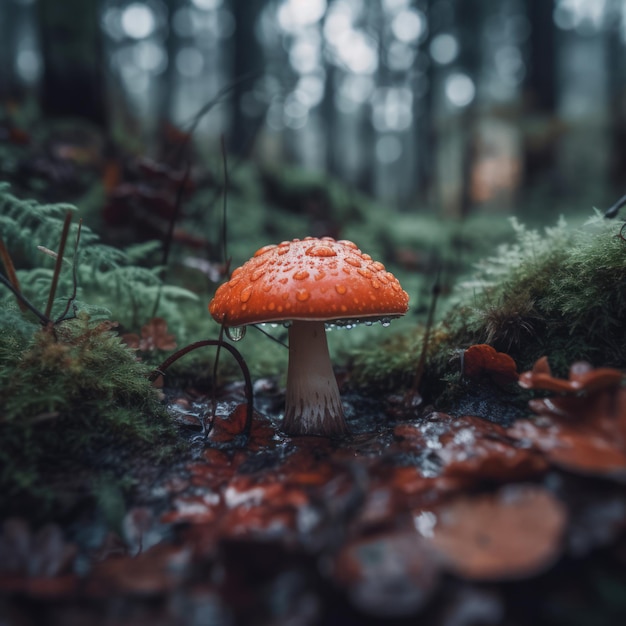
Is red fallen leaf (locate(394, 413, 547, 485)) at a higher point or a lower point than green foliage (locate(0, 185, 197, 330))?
lower

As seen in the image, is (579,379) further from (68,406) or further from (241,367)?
(68,406)

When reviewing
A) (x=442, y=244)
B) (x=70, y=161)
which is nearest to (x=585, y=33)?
(x=442, y=244)

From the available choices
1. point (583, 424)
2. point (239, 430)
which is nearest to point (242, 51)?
point (239, 430)

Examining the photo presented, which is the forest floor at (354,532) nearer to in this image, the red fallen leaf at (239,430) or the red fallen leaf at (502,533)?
the red fallen leaf at (502,533)

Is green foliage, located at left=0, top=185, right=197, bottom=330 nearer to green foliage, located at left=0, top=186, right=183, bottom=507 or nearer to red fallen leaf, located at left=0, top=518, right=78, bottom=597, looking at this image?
green foliage, located at left=0, top=186, right=183, bottom=507

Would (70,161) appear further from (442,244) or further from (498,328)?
(442,244)

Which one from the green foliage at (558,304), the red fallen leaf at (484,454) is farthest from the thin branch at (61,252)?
the green foliage at (558,304)

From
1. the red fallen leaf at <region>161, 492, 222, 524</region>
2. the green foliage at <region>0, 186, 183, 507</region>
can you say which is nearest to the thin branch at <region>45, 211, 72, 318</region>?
the green foliage at <region>0, 186, 183, 507</region>
